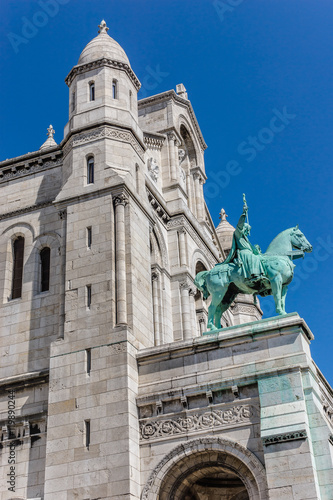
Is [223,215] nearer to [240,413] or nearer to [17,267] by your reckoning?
[17,267]

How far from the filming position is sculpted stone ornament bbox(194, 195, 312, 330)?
2756 centimetres

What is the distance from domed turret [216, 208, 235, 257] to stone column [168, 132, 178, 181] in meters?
11.2

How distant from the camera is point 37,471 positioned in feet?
85.5

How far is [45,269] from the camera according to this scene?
1249 inches

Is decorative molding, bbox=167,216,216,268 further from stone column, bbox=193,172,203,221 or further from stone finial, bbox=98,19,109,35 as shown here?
stone finial, bbox=98,19,109,35

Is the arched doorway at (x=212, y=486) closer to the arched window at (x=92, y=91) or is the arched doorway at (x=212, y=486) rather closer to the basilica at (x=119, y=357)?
the basilica at (x=119, y=357)

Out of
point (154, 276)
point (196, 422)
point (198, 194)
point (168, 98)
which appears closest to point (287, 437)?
point (196, 422)

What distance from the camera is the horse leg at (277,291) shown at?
88.3 ft

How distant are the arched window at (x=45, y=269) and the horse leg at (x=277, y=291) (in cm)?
969

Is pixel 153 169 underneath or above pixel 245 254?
above

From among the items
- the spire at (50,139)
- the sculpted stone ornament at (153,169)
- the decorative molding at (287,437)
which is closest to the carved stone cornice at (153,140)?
the sculpted stone ornament at (153,169)

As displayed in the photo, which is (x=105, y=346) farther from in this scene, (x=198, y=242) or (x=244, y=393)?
(x=198, y=242)

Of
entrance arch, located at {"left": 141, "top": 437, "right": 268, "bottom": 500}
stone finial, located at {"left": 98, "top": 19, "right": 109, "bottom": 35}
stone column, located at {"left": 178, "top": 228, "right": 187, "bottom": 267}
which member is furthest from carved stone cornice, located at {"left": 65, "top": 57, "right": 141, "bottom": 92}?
entrance arch, located at {"left": 141, "top": 437, "right": 268, "bottom": 500}

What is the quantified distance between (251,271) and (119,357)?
19.3 feet
